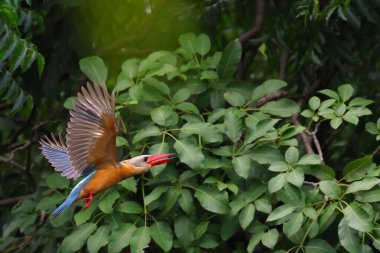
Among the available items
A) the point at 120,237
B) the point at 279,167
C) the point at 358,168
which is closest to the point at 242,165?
the point at 279,167

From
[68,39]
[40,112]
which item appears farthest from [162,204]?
[40,112]

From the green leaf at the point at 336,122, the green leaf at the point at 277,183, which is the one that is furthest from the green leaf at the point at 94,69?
the green leaf at the point at 336,122

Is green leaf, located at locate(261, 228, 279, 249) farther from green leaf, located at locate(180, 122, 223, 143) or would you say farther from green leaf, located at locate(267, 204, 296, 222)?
green leaf, located at locate(180, 122, 223, 143)

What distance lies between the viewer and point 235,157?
4.08 metres

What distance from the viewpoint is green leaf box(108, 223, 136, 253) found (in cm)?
402

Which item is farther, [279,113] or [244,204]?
[279,113]

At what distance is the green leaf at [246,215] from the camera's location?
3.94 m

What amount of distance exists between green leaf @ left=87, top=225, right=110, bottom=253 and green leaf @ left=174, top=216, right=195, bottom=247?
12.4 inches

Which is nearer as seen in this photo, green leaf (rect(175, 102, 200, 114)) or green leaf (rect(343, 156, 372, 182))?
green leaf (rect(343, 156, 372, 182))

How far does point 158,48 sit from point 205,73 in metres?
0.82

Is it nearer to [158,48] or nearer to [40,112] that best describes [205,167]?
[158,48]

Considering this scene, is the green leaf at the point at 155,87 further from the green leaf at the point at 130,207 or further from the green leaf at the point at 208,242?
the green leaf at the point at 208,242

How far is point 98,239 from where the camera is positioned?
4.10 metres

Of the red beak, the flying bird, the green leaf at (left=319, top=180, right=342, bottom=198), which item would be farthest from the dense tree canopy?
the flying bird
